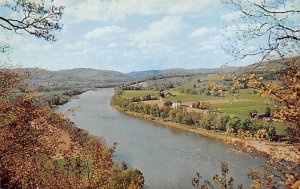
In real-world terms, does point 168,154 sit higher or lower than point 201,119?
lower

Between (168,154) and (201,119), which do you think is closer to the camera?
(168,154)

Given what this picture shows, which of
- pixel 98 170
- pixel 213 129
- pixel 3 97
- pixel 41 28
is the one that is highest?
pixel 41 28

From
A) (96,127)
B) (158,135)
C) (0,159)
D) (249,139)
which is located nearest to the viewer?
(249,139)

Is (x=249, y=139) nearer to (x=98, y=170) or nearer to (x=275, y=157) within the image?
(x=275, y=157)

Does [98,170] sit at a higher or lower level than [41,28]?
lower

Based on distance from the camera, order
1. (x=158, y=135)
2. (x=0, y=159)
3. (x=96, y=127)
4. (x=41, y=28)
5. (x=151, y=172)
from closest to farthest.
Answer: (x=41, y=28) → (x=0, y=159) → (x=151, y=172) → (x=158, y=135) → (x=96, y=127)

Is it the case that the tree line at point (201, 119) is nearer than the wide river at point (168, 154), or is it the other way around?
the wide river at point (168, 154)

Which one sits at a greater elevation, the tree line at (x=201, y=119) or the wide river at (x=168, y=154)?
the tree line at (x=201, y=119)

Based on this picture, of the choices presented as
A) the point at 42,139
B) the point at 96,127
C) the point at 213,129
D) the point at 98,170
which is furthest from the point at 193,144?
the point at 42,139
